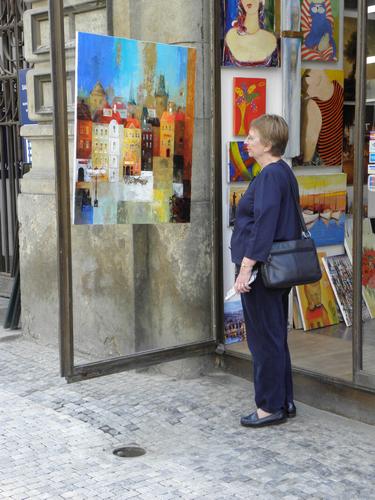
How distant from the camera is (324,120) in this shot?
645 cm

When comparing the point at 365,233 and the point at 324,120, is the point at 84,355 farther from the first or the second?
the point at 324,120

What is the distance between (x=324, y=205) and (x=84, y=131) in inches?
92.6

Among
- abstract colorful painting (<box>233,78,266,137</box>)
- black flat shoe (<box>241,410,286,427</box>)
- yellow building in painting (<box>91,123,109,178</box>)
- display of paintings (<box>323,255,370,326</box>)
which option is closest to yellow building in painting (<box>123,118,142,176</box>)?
yellow building in painting (<box>91,123,109,178</box>)

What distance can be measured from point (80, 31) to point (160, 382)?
8.16 feet

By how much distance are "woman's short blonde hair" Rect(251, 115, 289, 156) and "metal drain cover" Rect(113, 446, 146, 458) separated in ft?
6.06

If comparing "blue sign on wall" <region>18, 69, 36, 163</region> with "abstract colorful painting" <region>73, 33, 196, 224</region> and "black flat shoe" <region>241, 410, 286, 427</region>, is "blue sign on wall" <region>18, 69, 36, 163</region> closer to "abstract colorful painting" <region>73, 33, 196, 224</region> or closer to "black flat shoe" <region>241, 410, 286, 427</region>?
"abstract colorful painting" <region>73, 33, 196, 224</region>

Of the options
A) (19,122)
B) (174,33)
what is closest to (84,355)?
(174,33)

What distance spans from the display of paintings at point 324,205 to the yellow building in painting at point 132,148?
5.18ft

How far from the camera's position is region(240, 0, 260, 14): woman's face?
5777 mm

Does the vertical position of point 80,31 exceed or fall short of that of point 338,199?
it exceeds it

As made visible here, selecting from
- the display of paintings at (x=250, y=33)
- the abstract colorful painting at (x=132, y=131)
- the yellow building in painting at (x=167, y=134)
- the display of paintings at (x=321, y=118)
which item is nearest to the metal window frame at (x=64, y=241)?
the abstract colorful painting at (x=132, y=131)

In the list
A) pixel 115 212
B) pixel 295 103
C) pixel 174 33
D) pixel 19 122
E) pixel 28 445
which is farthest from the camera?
pixel 19 122

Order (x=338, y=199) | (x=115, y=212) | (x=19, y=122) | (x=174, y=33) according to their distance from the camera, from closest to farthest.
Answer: (x=115, y=212) → (x=174, y=33) → (x=338, y=199) → (x=19, y=122)

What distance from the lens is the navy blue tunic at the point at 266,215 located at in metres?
4.55
